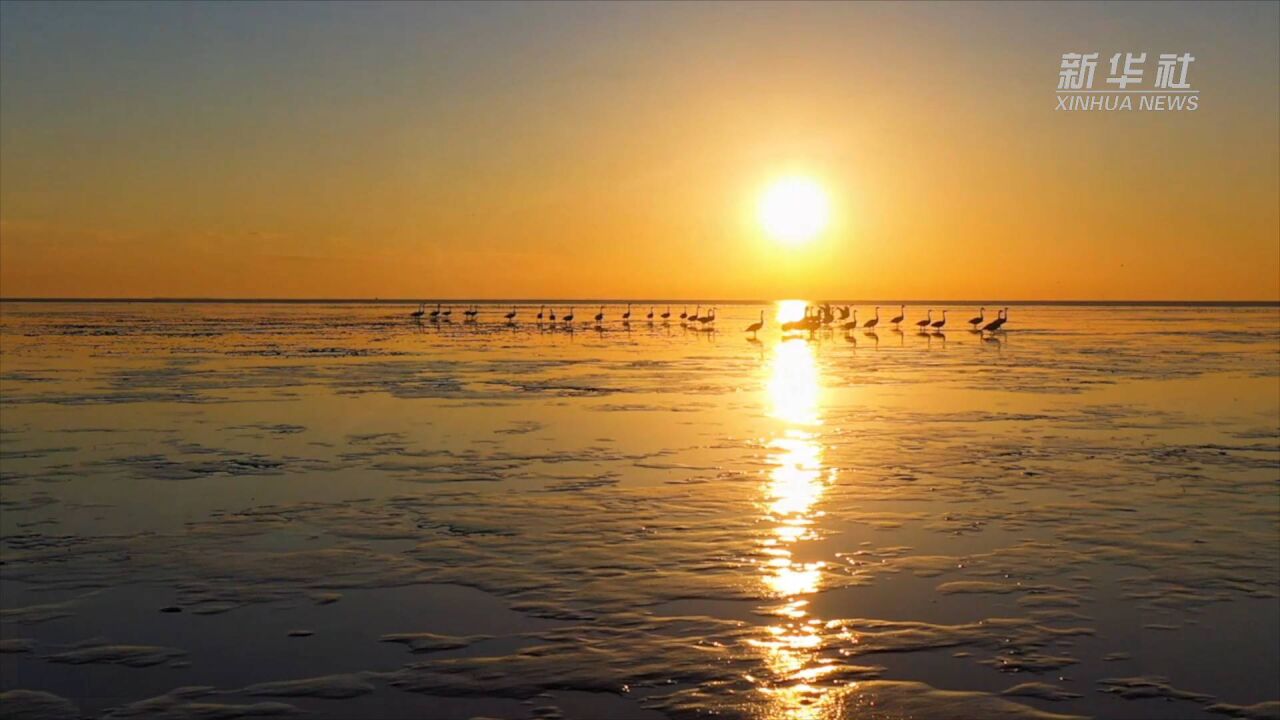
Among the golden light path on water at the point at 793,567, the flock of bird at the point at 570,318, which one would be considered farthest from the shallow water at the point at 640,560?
the flock of bird at the point at 570,318

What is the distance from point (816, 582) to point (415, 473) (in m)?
7.38

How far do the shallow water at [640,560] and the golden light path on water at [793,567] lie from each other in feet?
0.12

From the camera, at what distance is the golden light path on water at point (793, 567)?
6.76m

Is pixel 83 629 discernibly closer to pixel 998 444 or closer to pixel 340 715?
pixel 340 715

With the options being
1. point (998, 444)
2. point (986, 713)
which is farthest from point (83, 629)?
point (998, 444)

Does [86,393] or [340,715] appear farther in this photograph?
[86,393]

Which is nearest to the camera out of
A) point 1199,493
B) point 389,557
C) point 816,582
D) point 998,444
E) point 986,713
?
point 986,713

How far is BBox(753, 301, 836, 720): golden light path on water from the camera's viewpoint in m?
6.76

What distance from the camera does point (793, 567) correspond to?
970cm

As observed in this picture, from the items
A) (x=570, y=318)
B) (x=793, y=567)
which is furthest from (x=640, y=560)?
(x=570, y=318)

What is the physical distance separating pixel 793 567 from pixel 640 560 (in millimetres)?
1382

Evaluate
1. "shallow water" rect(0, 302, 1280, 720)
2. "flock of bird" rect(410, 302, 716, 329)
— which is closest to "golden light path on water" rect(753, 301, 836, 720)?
"shallow water" rect(0, 302, 1280, 720)

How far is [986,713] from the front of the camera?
6430 millimetres

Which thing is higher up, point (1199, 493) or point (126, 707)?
point (1199, 493)
